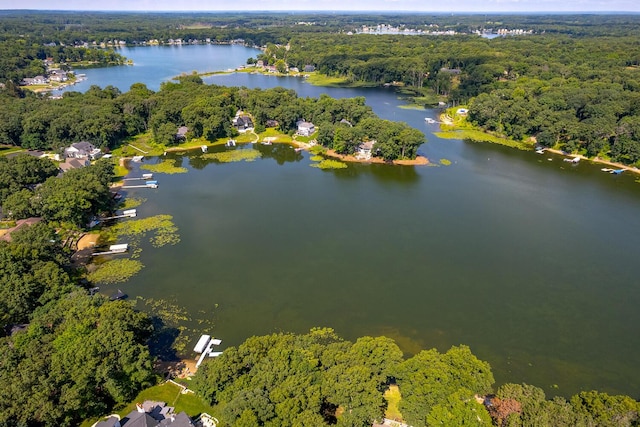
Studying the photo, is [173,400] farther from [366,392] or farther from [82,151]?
[82,151]

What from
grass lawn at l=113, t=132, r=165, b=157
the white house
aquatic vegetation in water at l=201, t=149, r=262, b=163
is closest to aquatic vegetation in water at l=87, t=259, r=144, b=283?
aquatic vegetation in water at l=201, t=149, r=262, b=163

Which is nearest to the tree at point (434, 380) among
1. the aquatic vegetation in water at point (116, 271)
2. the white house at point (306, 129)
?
the aquatic vegetation in water at point (116, 271)

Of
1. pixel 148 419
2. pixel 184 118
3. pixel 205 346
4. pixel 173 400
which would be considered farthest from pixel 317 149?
pixel 148 419

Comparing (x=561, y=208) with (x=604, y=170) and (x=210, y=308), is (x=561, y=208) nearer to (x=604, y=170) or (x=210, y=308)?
(x=604, y=170)

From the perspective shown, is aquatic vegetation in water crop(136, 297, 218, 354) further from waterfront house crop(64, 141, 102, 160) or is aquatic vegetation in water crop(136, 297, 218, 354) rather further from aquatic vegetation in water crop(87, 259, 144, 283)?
waterfront house crop(64, 141, 102, 160)

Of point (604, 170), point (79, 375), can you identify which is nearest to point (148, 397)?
point (79, 375)

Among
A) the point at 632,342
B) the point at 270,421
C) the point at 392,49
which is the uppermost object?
the point at 392,49
